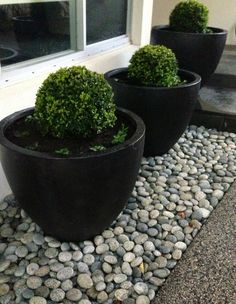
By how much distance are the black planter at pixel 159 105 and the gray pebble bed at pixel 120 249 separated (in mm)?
251

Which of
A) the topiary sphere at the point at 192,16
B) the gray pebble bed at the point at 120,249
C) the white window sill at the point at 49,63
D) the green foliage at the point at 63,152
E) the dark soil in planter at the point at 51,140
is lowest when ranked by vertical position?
the gray pebble bed at the point at 120,249

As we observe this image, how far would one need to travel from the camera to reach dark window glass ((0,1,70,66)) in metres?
1.75

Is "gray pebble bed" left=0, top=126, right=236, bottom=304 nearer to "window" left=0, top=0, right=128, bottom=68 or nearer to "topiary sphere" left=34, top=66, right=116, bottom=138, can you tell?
"topiary sphere" left=34, top=66, right=116, bottom=138

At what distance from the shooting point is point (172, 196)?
1.97 metres

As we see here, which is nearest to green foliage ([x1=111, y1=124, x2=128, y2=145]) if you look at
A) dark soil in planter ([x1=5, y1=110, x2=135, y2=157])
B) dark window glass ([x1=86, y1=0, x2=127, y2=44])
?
dark soil in planter ([x1=5, y1=110, x2=135, y2=157])

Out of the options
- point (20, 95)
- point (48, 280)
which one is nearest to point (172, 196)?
point (48, 280)

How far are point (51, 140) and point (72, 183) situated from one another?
26cm

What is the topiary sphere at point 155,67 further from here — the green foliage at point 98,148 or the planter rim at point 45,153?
the green foliage at point 98,148

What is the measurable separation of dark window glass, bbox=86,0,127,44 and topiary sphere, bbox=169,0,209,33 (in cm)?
55

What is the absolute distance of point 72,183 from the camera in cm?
128

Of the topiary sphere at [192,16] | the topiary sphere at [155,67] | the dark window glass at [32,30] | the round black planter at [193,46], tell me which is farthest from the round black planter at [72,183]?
the topiary sphere at [192,16]

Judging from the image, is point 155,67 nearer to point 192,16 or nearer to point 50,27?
point 50,27

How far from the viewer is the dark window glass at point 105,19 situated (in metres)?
2.34

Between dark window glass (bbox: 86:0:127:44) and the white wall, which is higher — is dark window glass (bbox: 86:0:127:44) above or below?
above
